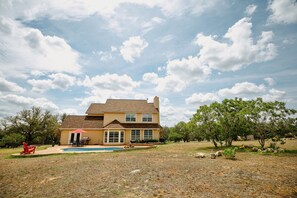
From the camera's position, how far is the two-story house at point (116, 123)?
30797mm

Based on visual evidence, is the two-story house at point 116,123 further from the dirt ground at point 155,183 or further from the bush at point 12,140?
the dirt ground at point 155,183

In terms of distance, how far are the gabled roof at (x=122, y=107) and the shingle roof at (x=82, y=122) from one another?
68.5 inches

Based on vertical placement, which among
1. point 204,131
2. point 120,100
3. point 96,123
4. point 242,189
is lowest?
point 242,189

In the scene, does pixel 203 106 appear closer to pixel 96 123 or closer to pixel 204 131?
pixel 204 131

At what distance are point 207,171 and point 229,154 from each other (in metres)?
5.03

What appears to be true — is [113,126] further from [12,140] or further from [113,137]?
[12,140]

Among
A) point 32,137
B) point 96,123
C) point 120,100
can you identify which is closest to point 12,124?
point 32,137

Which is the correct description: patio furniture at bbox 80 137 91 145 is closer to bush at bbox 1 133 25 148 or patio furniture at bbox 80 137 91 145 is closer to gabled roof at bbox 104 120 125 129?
gabled roof at bbox 104 120 125 129

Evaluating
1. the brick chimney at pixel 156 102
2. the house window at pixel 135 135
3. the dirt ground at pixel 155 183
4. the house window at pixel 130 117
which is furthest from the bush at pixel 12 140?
the dirt ground at pixel 155 183

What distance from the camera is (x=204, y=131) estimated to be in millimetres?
21859

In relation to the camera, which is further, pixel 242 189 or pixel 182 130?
pixel 182 130

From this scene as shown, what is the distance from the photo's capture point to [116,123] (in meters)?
32.2

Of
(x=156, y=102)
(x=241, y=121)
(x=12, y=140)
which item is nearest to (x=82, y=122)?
(x=12, y=140)

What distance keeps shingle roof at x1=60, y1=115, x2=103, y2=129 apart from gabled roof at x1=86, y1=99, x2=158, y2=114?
174cm
